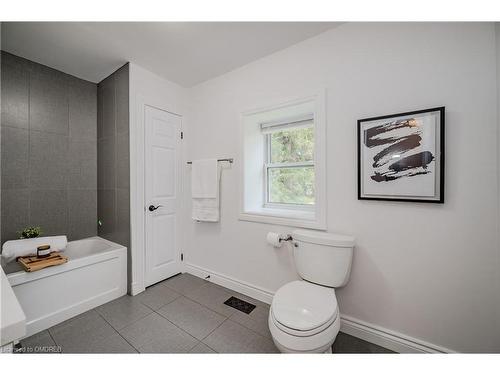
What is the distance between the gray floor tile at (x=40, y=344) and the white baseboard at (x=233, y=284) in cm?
122

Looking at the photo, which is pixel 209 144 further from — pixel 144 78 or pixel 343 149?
pixel 343 149

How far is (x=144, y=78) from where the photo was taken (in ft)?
6.74

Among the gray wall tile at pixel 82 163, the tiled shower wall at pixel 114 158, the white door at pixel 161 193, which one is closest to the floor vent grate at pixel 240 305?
the white door at pixel 161 193

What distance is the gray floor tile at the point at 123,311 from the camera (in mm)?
1600

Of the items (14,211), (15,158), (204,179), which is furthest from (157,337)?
(15,158)

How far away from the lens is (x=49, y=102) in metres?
2.06

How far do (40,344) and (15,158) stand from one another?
1621mm

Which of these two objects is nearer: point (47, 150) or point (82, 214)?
point (47, 150)

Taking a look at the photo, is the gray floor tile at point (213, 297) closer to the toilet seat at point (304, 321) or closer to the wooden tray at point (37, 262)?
the toilet seat at point (304, 321)

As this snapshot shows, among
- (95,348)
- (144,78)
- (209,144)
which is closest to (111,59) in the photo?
(144,78)

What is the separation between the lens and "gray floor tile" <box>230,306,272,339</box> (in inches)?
59.5

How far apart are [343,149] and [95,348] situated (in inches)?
86.4

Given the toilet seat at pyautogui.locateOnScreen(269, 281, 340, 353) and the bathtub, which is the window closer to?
the toilet seat at pyautogui.locateOnScreen(269, 281, 340, 353)

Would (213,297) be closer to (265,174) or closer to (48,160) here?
(265,174)
